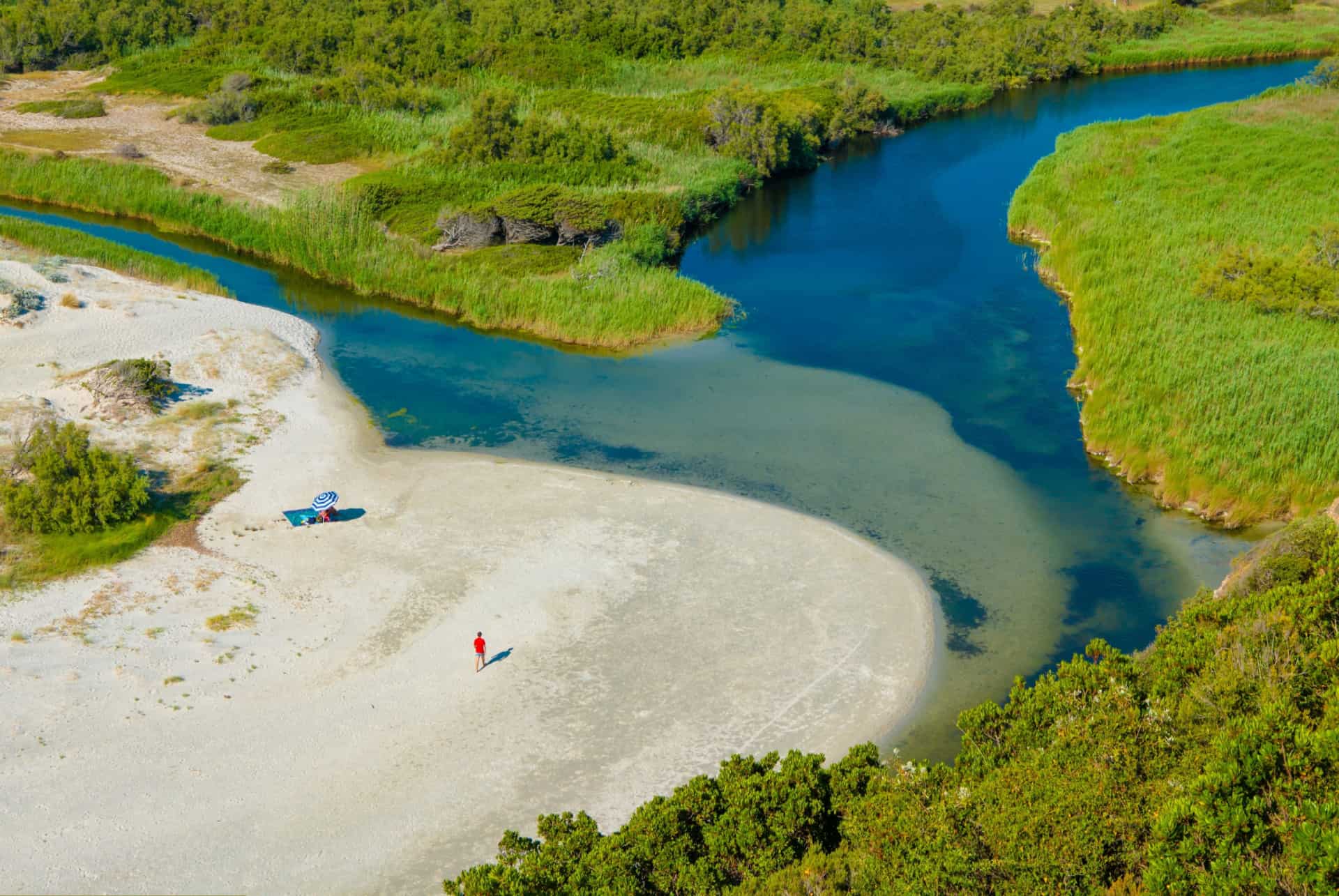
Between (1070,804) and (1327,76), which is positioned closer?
(1070,804)

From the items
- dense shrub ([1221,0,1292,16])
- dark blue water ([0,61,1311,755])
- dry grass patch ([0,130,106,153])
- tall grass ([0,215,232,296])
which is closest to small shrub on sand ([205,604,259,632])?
dark blue water ([0,61,1311,755])

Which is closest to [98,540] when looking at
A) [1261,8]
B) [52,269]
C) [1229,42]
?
[52,269]

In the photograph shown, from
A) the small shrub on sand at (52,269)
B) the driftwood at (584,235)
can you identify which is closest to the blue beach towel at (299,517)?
the small shrub on sand at (52,269)

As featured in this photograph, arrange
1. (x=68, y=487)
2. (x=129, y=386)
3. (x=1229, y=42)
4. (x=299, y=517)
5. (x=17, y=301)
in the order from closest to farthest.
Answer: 1. (x=68, y=487)
2. (x=299, y=517)
3. (x=129, y=386)
4. (x=17, y=301)
5. (x=1229, y=42)

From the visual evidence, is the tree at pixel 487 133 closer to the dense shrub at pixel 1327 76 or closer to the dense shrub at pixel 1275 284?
the dense shrub at pixel 1275 284

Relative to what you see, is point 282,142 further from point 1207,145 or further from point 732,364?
point 1207,145

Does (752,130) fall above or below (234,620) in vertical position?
above

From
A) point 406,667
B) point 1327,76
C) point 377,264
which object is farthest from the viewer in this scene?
point 1327,76

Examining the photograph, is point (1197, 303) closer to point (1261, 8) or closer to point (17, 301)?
point (17, 301)

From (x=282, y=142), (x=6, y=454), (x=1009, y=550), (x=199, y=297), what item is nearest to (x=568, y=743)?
(x=1009, y=550)
